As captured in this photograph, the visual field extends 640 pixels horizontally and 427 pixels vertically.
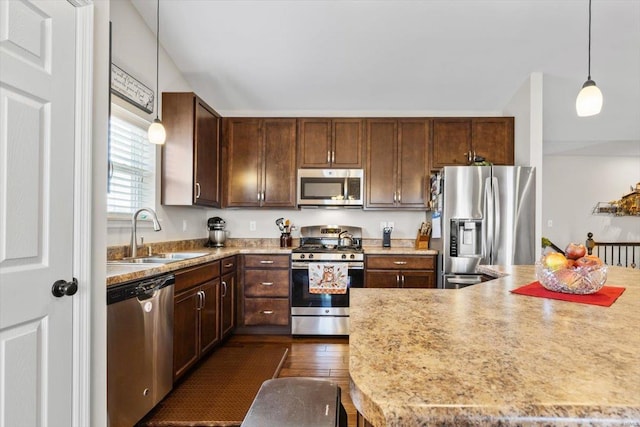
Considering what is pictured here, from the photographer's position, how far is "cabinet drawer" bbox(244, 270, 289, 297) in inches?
135

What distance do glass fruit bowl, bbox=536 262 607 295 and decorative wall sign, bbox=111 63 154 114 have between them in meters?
2.76

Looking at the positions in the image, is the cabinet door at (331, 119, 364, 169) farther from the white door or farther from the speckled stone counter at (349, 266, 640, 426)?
the speckled stone counter at (349, 266, 640, 426)

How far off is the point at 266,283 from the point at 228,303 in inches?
16.7

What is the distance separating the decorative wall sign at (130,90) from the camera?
2350mm

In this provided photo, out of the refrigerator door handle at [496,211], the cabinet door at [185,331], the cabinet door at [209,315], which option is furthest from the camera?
the refrigerator door handle at [496,211]

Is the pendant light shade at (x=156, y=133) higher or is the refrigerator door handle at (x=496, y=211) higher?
the pendant light shade at (x=156, y=133)

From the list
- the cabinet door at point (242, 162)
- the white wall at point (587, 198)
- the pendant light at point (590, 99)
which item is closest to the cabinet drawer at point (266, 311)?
the cabinet door at point (242, 162)

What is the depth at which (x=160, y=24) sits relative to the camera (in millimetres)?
2734

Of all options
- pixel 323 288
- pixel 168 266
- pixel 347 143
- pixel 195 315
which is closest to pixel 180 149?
pixel 168 266

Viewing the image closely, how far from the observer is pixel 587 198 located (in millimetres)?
6637

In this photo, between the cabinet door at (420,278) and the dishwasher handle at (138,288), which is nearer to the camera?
the dishwasher handle at (138,288)

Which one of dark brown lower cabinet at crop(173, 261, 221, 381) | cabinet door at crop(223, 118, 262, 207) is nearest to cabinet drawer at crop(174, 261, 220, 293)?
dark brown lower cabinet at crop(173, 261, 221, 381)

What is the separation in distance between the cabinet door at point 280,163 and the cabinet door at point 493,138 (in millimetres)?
2010

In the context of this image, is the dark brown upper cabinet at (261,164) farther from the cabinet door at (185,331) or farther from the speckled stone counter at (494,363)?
the speckled stone counter at (494,363)
